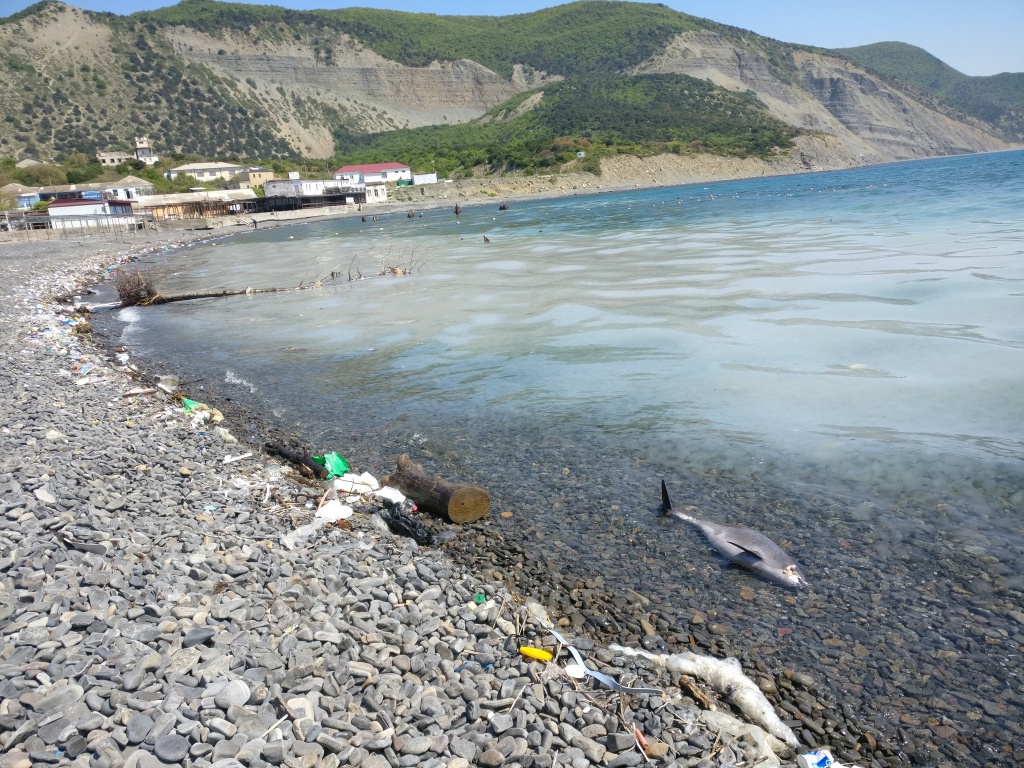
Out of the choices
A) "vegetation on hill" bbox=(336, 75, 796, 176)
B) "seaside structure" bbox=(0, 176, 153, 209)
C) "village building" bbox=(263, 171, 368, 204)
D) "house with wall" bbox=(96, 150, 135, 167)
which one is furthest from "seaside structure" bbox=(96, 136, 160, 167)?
"vegetation on hill" bbox=(336, 75, 796, 176)

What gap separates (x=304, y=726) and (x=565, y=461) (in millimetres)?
5321

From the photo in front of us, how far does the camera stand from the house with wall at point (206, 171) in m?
104

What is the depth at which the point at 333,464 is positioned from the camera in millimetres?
8914

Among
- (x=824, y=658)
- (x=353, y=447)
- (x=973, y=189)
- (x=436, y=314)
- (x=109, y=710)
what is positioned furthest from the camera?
(x=973, y=189)

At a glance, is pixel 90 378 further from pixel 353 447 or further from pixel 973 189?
pixel 973 189

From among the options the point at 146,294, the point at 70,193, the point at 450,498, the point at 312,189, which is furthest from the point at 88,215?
the point at 450,498

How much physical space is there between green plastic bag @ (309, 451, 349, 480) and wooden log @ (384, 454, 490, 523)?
1.15 metres

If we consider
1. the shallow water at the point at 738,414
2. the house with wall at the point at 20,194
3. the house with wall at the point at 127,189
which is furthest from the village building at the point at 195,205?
the shallow water at the point at 738,414

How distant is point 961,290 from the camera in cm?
1689

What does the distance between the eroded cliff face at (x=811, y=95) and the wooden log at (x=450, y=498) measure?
192 m

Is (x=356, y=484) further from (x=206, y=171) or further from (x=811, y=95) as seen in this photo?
(x=811, y=95)

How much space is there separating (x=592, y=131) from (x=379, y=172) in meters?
45.9

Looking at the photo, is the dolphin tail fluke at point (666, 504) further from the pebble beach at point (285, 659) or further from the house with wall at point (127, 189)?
the house with wall at point (127, 189)

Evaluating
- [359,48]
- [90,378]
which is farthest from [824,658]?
[359,48]
